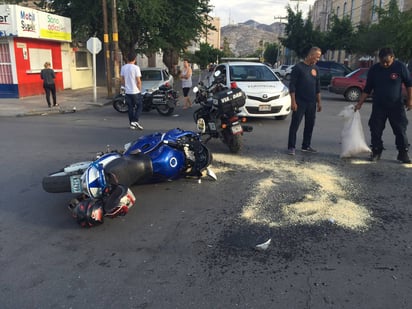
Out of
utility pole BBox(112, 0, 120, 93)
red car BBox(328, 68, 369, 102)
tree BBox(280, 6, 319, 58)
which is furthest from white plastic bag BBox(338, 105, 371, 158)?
tree BBox(280, 6, 319, 58)

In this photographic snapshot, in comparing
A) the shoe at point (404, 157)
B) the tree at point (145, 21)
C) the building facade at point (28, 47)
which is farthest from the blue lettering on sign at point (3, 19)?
the shoe at point (404, 157)

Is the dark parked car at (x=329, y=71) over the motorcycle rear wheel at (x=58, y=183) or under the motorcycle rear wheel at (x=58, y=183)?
over

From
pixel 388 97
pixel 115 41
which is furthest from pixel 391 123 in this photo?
pixel 115 41

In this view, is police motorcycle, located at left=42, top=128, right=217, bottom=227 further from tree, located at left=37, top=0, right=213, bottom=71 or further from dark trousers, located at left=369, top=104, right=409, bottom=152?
tree, located at left=37, top=0, right=213, bottom=71

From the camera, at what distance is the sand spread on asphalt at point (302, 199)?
4.32 m

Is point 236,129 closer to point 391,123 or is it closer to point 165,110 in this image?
point 391,123

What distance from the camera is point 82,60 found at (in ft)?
80.2

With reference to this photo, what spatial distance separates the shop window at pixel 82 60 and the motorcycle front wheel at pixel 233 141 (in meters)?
18.9

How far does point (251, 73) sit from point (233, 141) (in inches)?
193

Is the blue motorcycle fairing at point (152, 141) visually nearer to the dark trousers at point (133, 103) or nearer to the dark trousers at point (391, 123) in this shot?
the dark trousers at point (391, 123)

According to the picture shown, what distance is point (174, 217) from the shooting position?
444cm

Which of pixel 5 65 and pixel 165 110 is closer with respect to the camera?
pixel 165 110

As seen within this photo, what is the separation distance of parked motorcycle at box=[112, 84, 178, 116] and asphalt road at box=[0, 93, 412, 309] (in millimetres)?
6194

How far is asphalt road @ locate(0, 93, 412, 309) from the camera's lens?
298 centimetres
